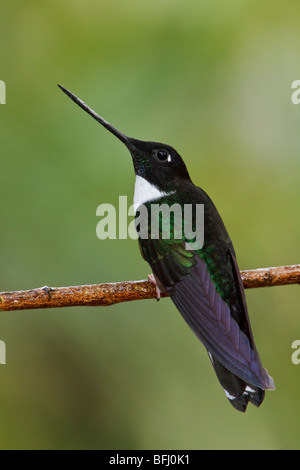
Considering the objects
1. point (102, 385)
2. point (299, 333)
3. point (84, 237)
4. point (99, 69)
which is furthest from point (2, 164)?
point (299, 333)

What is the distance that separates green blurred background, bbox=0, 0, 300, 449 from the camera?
432 centimetres

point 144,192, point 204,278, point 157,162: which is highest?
point 157,162

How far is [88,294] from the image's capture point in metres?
2.88

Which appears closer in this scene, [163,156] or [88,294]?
[88,294]

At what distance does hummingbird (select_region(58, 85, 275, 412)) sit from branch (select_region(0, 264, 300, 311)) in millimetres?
159

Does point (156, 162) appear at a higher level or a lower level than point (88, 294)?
higher

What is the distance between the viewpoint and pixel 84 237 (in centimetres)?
430

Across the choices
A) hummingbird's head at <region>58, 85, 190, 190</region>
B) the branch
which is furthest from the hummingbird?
the branch

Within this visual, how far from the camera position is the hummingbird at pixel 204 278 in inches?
110

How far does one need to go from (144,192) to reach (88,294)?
0.98 meters

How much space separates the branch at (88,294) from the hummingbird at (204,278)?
0.16 metres

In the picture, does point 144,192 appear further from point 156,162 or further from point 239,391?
point 239,391

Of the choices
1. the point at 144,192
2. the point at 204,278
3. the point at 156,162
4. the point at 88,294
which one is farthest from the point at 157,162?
the point at 88,294

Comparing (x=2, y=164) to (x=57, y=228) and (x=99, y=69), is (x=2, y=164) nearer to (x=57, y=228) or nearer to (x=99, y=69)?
(x=57, y=228)
